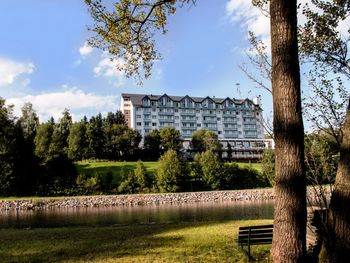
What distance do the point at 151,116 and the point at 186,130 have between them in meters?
Answer: 12.9

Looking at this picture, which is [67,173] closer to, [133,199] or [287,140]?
[133,199]

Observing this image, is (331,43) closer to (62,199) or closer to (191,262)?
(191,262)

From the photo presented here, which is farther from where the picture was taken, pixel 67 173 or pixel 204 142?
pixel 204 142

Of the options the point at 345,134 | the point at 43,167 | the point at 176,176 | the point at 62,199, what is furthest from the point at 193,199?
the point at 345,134

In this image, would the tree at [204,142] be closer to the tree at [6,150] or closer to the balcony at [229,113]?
the balcony at [229,113]

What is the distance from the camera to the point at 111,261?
9.01 meters

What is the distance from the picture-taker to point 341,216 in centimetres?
420

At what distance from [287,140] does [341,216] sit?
1.04 m

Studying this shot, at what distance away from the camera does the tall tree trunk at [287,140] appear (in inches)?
176

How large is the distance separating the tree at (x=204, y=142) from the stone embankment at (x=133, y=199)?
36234mm

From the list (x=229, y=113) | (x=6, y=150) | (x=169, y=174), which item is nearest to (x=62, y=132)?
(x=6, y=150)

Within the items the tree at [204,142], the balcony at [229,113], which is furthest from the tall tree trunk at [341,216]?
the balcony at [229,113]

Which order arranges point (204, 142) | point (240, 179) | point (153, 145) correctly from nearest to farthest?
point (240, 179) → point (153, 145) → point (204, 142)

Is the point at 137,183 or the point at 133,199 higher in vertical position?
the point at 137,183
